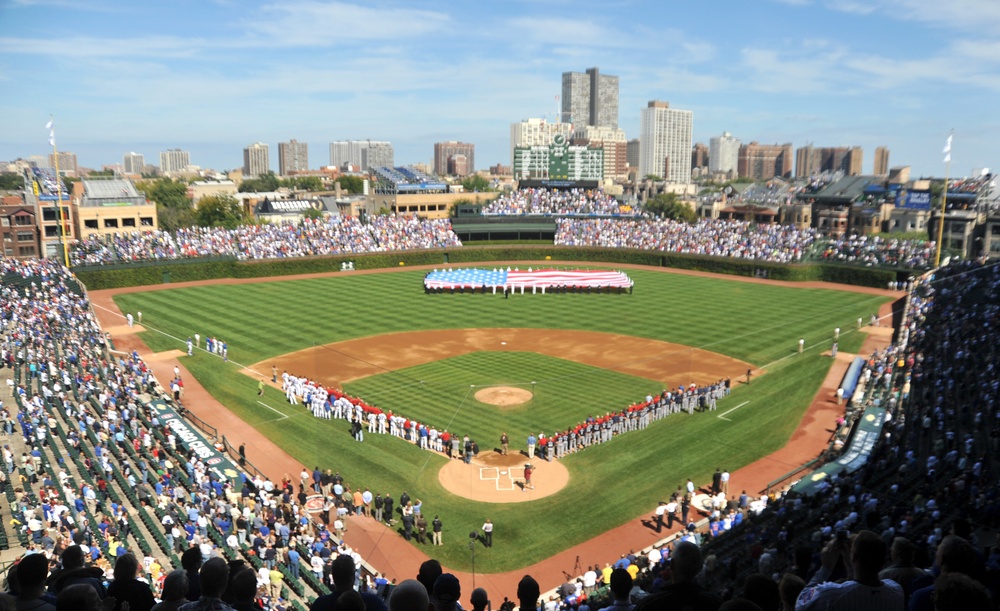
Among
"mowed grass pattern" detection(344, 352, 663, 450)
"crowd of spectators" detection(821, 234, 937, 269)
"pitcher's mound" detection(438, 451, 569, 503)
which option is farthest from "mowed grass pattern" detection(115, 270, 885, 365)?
"pitcher's mound" detection(438, 451, 569, 503)

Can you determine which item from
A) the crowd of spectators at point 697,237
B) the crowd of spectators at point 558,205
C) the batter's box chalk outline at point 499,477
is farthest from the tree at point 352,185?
the batter's box chalk outline at point 499,477

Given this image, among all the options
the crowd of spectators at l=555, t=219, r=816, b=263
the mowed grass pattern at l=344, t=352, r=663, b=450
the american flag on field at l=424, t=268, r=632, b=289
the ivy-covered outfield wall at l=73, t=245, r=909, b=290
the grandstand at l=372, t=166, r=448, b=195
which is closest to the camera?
the mowed grass pattern at l=344, t=352, r=663, b=450

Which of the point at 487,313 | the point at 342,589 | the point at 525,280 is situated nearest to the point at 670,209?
the point at 525,280

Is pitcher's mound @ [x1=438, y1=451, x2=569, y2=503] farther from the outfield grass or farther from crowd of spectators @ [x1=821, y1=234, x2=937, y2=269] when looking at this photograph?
crowd of spectators @ [x1=821, y1=234, x2=937, y2=269]

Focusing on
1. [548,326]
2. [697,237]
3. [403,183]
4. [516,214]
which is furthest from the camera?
[403,183]

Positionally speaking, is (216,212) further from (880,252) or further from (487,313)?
(880,252)

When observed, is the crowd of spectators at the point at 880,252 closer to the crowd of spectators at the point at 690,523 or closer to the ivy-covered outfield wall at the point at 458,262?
the ivy-covered outfield wall at the point at 458,262
